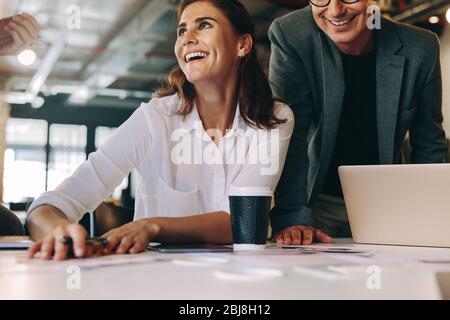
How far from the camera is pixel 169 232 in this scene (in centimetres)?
111

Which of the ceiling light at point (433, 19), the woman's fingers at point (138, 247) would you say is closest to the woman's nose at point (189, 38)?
the woman's fingers at point (138, 247)

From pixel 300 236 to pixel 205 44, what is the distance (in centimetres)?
62

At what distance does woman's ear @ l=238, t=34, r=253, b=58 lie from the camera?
1.70m

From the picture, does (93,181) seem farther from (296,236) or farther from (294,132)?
(294,132)

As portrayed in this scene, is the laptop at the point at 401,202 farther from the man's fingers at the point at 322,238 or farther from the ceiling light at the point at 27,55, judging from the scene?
the ceiling light at the point at 27,55

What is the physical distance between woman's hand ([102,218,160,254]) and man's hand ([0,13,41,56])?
134cm

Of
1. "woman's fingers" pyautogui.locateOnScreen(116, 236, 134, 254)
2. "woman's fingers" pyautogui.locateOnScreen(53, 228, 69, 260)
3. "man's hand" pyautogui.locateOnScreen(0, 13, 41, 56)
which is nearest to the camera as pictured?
"woman's fingers" pyautogui.locateOnScreen(53, 228, 69, 260)

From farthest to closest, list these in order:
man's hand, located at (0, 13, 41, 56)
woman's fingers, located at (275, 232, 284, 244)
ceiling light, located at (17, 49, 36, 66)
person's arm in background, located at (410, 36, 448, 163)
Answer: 1. ceiling light, located at (17, 49, 36, 66)
2. man's hand, located at (0, 13, 41, 56)
3. person's arm in background, located at (410, 36, 448, 163)
4. woman's fingers, located at (275, 232, 284, 244)

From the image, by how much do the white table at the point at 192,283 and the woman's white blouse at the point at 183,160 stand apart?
2.12 feet

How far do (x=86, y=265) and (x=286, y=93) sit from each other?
1.14m

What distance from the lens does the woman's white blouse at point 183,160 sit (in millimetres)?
1422

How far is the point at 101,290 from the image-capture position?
2.04ft

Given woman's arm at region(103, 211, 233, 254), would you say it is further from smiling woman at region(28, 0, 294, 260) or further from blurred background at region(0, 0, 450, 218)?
blurred background at region(0, 0, 450, 218)

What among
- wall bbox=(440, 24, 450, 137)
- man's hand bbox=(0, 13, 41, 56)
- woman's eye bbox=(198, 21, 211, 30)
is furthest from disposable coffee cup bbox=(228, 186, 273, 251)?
wall bbox=(440, 24, 450, 137)
